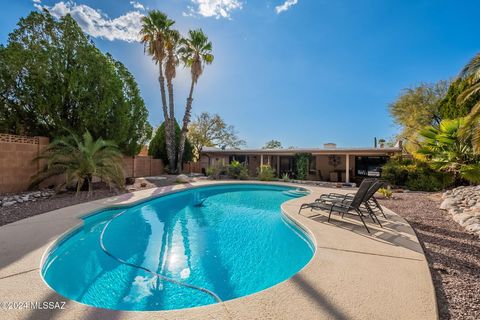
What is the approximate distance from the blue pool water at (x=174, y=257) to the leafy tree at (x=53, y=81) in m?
6.39

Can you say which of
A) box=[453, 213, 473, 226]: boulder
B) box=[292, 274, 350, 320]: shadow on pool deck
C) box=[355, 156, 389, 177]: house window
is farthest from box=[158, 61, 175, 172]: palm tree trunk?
box=[453, 213, 473, 226]: boulder

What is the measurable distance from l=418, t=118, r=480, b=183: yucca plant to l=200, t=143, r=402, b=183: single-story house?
203 inches

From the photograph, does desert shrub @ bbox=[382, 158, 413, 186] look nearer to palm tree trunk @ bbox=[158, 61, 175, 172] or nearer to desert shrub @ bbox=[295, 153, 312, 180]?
desert shrub @ bbox=[295, 153, 312, 180]

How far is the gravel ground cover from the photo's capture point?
2365mm

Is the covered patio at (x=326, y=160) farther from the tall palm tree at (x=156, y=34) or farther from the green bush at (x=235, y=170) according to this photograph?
the tall palm tree at (x=156, y=34)

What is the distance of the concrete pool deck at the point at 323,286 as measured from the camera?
2.17 metres

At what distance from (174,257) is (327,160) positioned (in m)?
17.9

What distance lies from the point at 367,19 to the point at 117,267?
46.8 ft

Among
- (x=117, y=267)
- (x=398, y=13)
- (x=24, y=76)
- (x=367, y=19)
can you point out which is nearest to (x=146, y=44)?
(x=24, y=76)

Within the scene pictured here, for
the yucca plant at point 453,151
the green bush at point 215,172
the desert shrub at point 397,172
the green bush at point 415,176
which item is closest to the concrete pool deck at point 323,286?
the yucca plant at point 453,151

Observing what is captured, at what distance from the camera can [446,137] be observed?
913 centimetres

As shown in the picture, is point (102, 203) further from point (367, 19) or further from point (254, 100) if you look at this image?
point (254, 100)

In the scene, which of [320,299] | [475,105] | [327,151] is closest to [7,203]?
[320,299]

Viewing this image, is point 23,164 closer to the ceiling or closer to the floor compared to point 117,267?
closer to the ceiling
